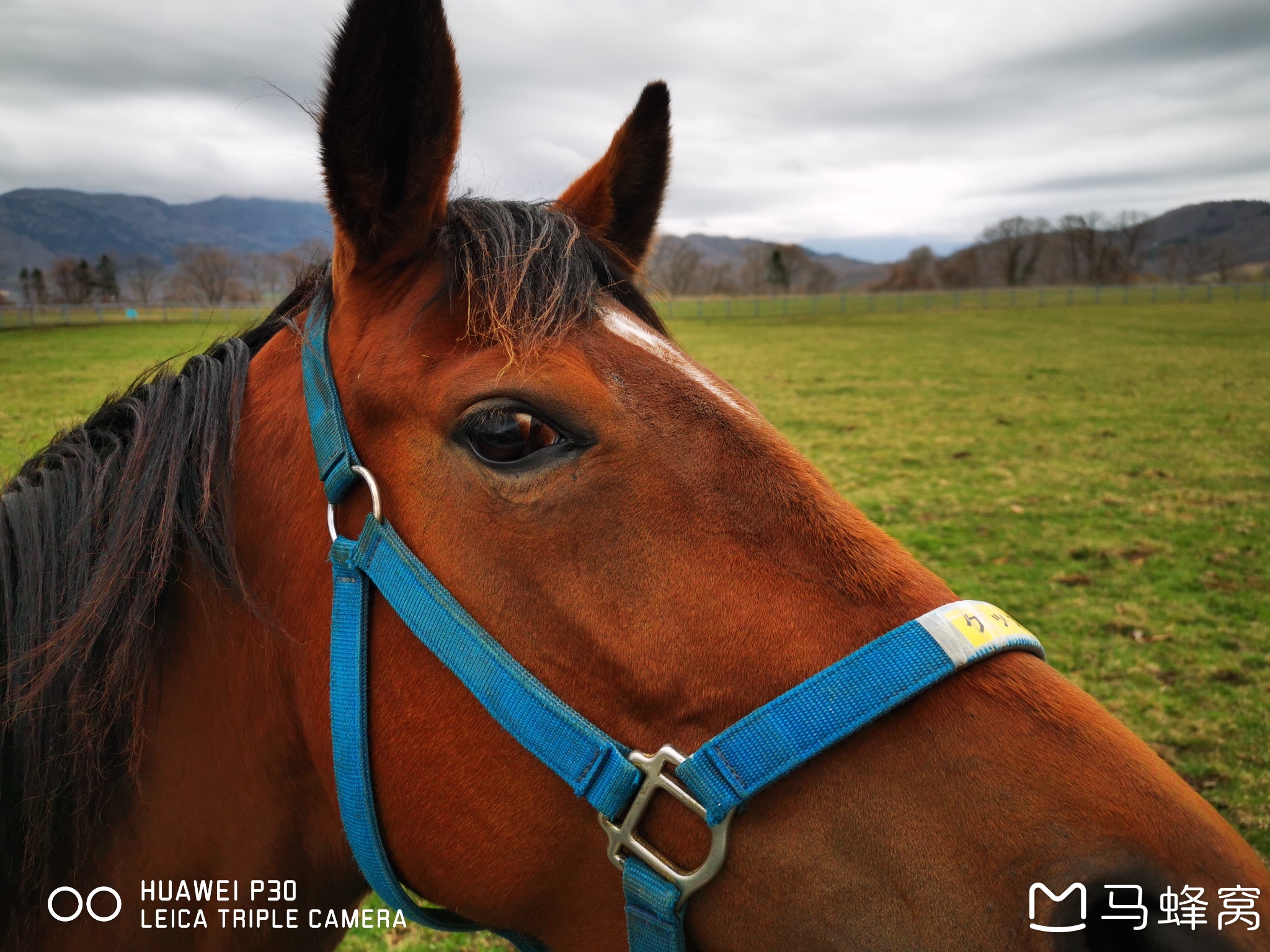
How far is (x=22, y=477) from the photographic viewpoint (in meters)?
1.74

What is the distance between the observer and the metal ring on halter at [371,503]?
4.65 feet

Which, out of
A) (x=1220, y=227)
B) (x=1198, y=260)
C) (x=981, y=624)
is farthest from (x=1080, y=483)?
(x=1220, y=227)

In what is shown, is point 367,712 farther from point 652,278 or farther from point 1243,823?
point 1243,823

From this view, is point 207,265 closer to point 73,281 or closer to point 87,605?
point 73,281

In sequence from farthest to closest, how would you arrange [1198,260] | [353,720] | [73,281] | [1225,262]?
[1198,260]
[1225,262]
[73,281]
[353,720]

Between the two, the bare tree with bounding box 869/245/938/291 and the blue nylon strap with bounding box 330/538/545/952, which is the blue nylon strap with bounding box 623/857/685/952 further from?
the bare tree with bounding box 869/245/938/291

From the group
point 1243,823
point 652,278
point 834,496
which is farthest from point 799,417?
point 834,496

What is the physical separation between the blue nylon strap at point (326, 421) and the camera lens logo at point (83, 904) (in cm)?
99

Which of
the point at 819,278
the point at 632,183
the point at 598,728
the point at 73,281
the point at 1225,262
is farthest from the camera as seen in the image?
the point at 819,278

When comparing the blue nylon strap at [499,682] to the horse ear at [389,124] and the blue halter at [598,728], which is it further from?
the horse ear at [389,124]

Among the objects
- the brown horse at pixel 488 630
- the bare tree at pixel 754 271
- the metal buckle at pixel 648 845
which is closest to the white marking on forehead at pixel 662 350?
the brown horse at pixel 488 630

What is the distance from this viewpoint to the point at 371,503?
146 centimetres

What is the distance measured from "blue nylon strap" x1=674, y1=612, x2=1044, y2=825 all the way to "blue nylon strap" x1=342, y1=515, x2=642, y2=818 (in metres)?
0.15

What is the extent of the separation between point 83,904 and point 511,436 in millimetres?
1393
